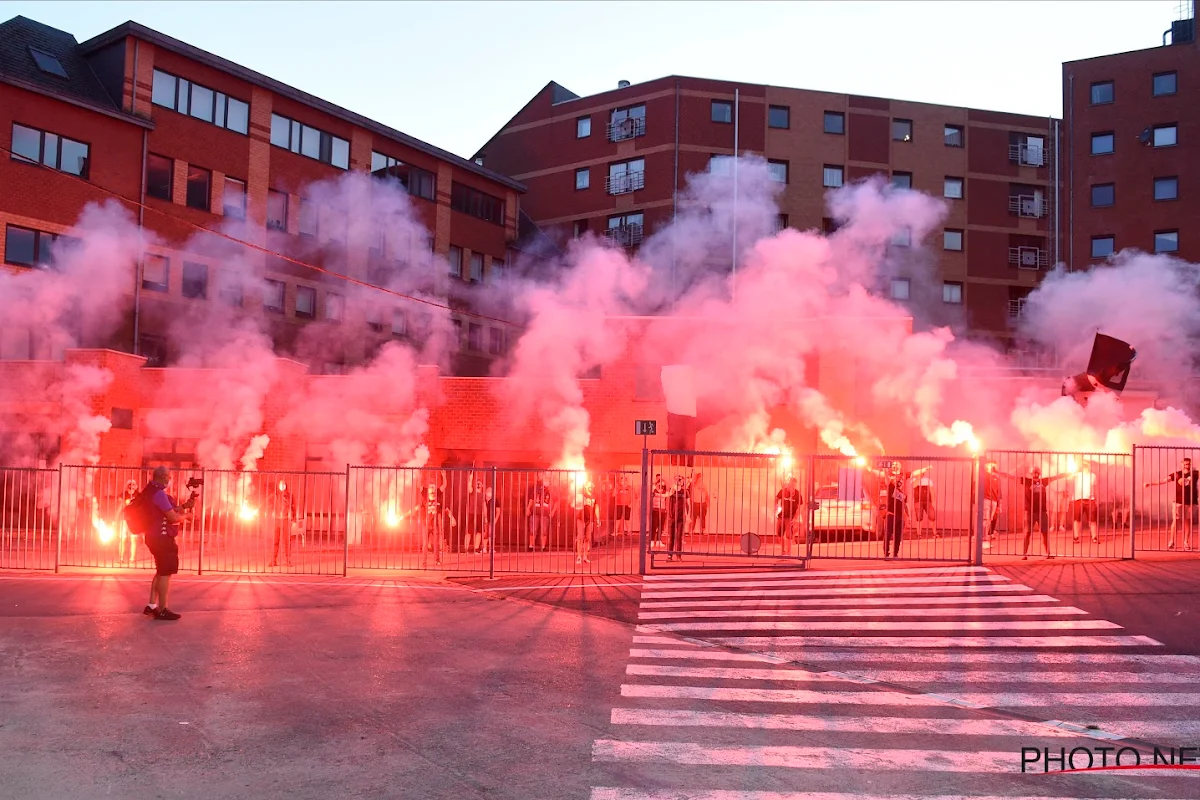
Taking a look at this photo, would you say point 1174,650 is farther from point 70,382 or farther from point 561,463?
point 70,382

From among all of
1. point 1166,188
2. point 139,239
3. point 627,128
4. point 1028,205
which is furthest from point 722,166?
point 139,239

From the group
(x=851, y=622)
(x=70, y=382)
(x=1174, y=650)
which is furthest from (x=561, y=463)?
(x=1174, y=650)

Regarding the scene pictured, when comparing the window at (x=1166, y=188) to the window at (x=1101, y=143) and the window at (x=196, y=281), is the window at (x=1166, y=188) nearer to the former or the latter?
the window at (x=1101, y=143)

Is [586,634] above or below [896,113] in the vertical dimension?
below

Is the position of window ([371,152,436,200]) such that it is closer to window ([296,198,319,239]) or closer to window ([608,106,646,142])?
window ([296,198,319,239])

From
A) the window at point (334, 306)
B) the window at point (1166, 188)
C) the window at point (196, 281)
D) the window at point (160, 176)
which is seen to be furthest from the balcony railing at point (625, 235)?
the window at point (1166, 188)

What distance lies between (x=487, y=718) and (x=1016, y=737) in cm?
342

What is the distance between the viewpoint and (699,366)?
23.1 metres

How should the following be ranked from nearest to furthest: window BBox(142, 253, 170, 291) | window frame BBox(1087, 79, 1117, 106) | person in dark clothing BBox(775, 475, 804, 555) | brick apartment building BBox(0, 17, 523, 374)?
person in dark clothing BBox(775, 475, 804, 555)
brick apartment building BBox(0, 17, 523, 374)
window BBox(142, 253, 170, 291)
window frame BBox(1087, 79, 1117, 106)

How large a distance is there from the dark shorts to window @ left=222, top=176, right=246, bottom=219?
21.0 m

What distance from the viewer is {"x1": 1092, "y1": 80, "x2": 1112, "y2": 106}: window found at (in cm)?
4009

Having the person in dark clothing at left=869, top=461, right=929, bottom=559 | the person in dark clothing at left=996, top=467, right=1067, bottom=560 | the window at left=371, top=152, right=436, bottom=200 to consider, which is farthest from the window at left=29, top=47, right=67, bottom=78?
the person in dark clothing at left=996, top=467, right=1067, bottom=560

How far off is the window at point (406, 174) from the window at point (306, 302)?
5.08 m

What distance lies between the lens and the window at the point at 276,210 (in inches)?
1168
